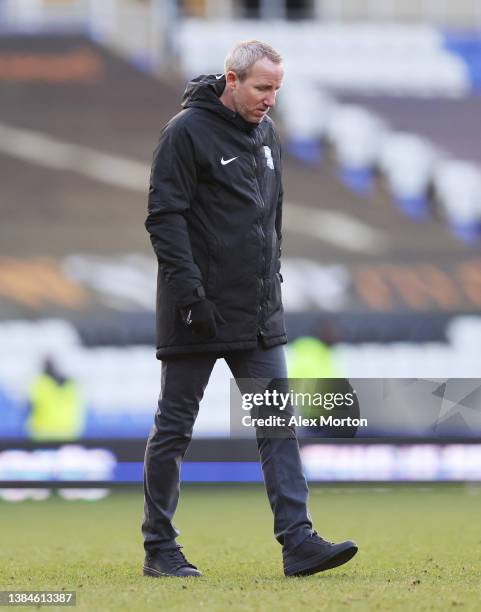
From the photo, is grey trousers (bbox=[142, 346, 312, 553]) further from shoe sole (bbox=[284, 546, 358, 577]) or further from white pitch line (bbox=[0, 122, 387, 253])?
white pitch line (bbox=[0, 122, 387, 253])

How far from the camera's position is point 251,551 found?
18.0ft

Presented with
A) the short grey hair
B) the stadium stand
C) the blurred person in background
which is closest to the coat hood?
the short grey hair

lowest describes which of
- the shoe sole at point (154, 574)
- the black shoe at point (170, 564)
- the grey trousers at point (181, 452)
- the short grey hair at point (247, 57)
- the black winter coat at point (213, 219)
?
the shoe sole at point (154, 574)

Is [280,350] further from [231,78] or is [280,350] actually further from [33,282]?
[33,282]

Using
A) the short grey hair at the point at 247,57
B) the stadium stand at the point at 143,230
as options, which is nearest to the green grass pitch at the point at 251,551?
the short grey hair at the point at 247,57

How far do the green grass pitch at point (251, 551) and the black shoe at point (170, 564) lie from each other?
48 mm

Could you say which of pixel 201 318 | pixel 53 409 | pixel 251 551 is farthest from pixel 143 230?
pixel 201 318

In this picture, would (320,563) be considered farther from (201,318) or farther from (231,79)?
(231,79)

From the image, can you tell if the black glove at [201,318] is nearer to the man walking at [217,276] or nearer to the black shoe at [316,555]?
the man walking at [217,276]

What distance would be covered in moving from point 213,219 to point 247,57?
0.50 metres

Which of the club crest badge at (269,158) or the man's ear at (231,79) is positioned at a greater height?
the man's ear at (231,79)

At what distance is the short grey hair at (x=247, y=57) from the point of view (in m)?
4.28

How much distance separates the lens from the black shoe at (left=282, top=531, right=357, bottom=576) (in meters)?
4.25

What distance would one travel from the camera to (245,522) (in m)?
7.02
